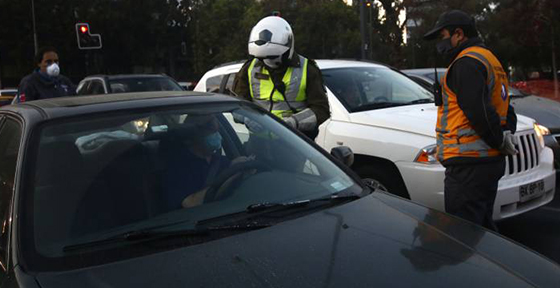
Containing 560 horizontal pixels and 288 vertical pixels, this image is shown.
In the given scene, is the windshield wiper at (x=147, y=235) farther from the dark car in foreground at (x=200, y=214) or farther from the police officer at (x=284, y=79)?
the police officer at (x=284, y=79)

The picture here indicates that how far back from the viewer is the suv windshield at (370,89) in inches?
203

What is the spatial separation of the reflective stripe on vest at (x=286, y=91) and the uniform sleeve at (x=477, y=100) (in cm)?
134

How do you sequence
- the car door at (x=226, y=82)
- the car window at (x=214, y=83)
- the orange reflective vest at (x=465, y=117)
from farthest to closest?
1. the car window at (x=214, y=83)
2. the car door at (x=226, y=82)
3. the orange reflective vest at (x=465, y=117)

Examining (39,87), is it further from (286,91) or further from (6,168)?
(6,168)

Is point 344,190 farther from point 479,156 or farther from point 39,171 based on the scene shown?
point 39,171

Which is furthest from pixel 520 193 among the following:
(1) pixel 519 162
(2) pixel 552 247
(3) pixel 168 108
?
(3) pixel 168 108

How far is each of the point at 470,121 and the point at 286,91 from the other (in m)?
1.54

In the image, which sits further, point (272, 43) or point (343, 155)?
point (272, 43)

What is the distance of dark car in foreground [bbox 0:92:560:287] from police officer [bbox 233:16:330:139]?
4.01ft

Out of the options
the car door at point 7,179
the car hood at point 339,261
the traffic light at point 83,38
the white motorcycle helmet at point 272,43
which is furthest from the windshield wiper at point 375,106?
the traffic light at point 83,38

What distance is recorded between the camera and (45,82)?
631 centimetres

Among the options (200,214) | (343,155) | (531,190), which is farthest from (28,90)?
(531,190)

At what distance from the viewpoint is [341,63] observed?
18.9ft

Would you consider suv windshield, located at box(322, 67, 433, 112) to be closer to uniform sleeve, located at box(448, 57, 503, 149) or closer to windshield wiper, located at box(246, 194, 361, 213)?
uniform sleeve, located at box(448, 57, 503, 149)
